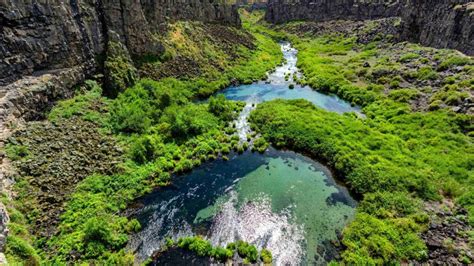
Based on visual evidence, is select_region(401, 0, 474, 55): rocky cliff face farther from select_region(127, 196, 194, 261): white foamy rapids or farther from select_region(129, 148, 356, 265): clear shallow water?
select_region(127, 196, 194, 261): white foamy rapids

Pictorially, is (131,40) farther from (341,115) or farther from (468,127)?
(468,127)

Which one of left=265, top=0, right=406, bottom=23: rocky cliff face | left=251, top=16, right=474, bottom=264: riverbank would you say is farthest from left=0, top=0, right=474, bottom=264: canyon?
left=265, top=0, right=406, bottom=23: rocky cliff face

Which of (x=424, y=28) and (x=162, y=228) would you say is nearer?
(x=162, y=228)

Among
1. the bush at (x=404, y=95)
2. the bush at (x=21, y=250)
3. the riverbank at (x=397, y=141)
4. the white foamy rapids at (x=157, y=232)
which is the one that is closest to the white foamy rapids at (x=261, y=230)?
the white foamy rapids at (x=157, y=232)

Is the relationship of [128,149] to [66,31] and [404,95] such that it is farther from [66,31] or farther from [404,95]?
[404,95]

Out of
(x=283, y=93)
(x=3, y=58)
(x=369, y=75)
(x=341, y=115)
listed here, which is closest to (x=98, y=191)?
(x=3, y=58)

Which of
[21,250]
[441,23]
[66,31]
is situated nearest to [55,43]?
[66,31]
